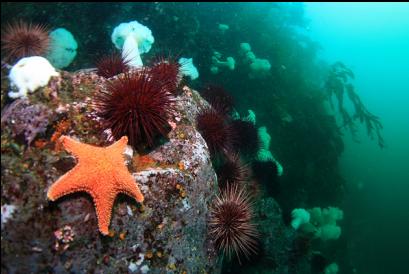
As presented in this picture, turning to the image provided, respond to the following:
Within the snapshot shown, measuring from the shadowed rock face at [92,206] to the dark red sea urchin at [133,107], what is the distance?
0.22m

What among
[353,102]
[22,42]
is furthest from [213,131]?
[353,102]

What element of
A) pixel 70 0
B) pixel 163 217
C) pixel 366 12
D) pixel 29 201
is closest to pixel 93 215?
→ pixel 29 201

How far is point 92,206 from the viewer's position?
3514 millimetres

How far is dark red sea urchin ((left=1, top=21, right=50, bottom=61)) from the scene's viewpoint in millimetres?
4789

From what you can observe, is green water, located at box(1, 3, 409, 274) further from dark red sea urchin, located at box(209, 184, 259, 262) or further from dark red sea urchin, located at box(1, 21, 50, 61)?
dark red sea urchin, located at box(209, 184, 259, 262)

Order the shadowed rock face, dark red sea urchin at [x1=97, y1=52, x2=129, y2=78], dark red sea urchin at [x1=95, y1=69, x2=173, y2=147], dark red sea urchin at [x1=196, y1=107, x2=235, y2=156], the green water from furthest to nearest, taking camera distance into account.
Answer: the green water → dark red sea urchin at [x1=196, y1=107, x2=235, y2=156] → dark red sea urchin at [x1=97, y1=52, x2=129, y2=78] → dark red sea urchin at [x1=95, y1=69, x2=173, y2=147] → the shadowed rock face

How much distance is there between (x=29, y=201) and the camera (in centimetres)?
330

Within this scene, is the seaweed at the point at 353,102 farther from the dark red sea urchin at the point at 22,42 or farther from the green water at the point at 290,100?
the dark red sea urchin at the point at 22,42

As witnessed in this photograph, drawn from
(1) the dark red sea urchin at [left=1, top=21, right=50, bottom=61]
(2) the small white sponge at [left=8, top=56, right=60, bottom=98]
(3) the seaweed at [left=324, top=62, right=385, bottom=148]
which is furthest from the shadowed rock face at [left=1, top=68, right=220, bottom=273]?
(3) the seaweed at [left=324, top=62, right=385, bottom=148]

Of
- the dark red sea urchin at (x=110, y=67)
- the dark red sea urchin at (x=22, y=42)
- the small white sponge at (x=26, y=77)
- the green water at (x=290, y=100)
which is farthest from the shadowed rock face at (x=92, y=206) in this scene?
the green water at (x=290, y=100)

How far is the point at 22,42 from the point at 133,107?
2548mm

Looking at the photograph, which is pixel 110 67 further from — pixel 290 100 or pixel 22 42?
pixel 290 100

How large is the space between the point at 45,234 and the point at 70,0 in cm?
875

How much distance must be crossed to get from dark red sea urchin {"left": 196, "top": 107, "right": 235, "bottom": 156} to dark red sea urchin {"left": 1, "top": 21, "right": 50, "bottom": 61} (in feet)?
9.74
